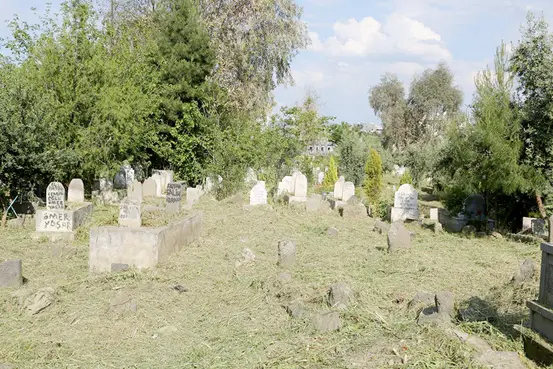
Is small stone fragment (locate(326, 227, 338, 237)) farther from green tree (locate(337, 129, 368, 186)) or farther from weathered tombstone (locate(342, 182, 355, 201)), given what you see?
green tree (locate(337, 129, 368, 186))

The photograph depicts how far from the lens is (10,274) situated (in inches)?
324

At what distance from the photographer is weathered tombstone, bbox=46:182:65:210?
44.1ft

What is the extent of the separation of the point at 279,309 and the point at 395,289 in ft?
6.08

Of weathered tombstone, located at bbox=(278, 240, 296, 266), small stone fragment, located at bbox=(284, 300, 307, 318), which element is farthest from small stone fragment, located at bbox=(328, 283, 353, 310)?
weathered tombstone, located at bbox=(278, 240, 296, 266)

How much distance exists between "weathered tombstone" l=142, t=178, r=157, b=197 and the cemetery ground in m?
8.84

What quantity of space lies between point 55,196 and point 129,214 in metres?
5.00

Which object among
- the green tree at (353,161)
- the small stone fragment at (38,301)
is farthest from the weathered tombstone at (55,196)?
the green tree at (353,161)

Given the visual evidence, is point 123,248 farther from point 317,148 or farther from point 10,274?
point 317,148

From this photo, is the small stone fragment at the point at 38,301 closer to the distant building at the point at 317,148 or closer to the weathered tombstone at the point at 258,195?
the weathered tombstone at the point at 258,195

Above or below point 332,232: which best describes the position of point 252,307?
below

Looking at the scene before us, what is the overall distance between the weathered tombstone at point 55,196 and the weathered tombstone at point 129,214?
4.72m

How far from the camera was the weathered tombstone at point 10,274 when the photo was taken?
8172mm

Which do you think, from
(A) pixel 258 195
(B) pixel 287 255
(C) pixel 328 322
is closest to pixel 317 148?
(A) pixel 258 195

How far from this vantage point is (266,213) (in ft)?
53.5
